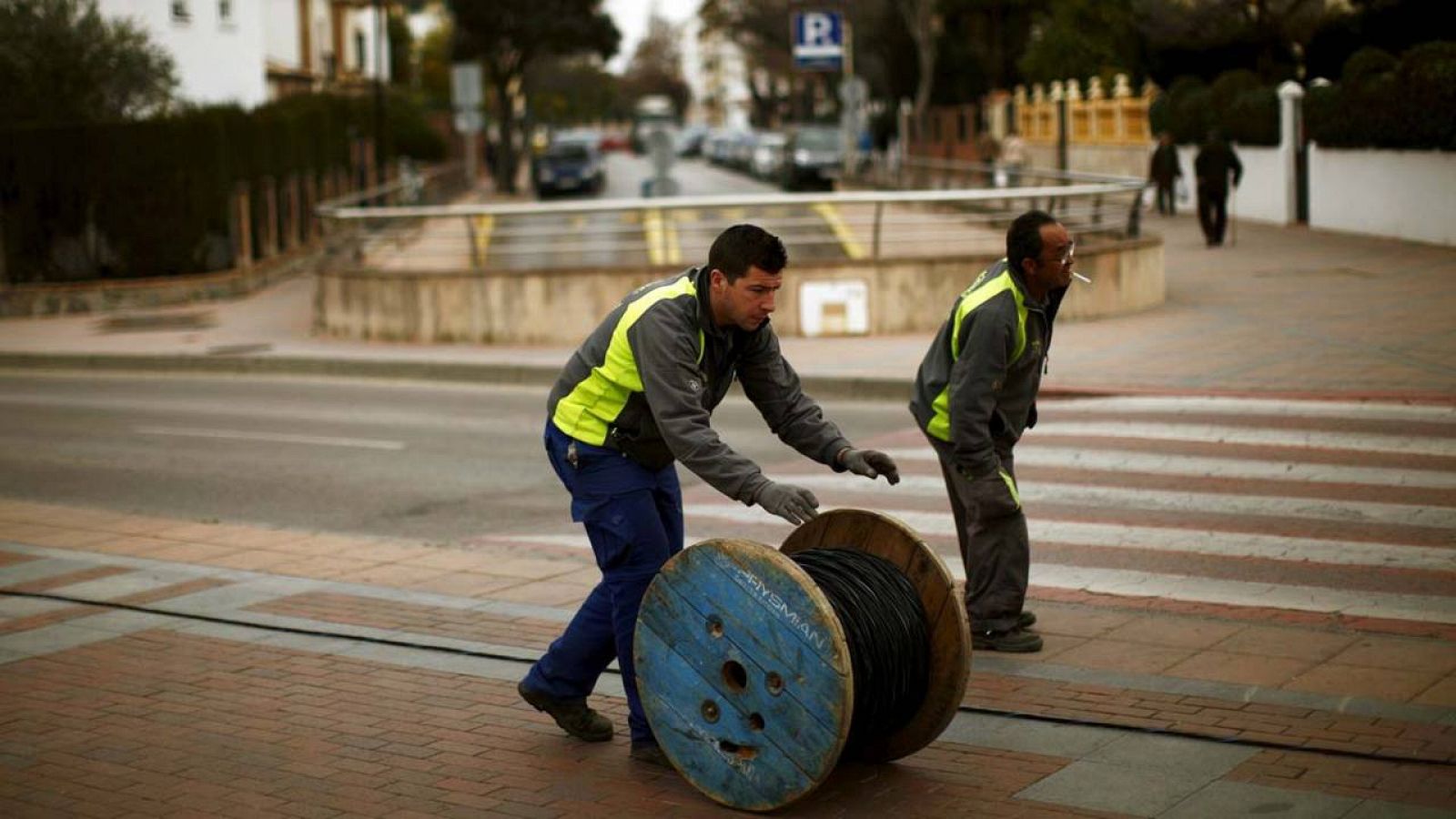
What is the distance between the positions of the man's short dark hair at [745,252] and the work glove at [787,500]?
676 millimetres

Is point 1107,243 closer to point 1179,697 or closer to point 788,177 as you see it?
point 1179,697

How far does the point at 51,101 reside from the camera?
30.7 m

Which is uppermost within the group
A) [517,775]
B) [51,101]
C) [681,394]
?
[51,101]

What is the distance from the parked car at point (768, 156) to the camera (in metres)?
61.6

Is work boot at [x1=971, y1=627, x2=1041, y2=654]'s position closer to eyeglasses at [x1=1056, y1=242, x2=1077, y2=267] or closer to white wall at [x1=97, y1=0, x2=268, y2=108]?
eyeglasses at [x1=1056, y1=242, x2=1077, y2=267]

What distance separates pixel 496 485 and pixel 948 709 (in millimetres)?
7021

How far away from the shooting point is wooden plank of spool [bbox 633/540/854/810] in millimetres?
5379

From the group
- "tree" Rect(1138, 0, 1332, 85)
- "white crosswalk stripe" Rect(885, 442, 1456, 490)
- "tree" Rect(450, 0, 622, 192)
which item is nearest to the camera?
"white crosswalk stripe" Rect(885, 442, 1456, 490)

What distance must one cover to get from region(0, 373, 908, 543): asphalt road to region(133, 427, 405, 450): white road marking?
0.07ft

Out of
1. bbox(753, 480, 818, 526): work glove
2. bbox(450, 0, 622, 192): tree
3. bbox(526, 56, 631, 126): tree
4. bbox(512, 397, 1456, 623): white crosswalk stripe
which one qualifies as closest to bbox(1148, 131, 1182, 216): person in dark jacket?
bbox(512, 397, 1456, 623): white crosswalk stripe

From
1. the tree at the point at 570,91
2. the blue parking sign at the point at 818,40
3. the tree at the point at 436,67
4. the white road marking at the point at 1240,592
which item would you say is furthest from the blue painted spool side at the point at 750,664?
the tree at the point at 436,67

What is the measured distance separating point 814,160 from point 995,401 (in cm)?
4669

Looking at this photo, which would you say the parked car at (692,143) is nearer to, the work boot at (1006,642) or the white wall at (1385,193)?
the white wall at (1385,193)

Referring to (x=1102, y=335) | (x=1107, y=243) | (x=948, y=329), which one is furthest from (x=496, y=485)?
(x=1107, y=243)
